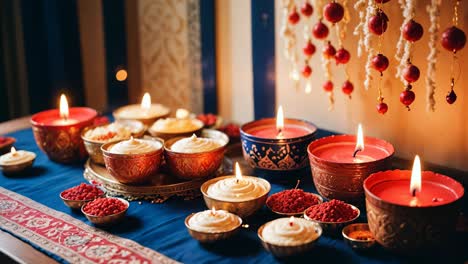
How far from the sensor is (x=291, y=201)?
1.48 metres

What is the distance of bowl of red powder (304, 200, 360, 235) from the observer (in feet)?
4.43

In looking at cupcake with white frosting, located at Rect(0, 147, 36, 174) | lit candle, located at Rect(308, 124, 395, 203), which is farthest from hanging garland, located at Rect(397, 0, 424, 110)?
cupcake with white frosting, located at Rect(0, 147, 36, 174)

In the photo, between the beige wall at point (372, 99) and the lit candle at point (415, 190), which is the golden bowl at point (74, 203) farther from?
the beige wall at point (372, 99)

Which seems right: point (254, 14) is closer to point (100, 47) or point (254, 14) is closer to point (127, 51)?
point (127, 51)

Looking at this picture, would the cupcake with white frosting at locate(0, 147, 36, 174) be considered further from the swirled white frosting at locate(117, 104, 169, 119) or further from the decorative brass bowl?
the swirled white frosting at locate(117, 104, 169, 119)

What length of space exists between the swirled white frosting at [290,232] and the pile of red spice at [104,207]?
0.42 m

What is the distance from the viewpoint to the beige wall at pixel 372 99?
1640mm

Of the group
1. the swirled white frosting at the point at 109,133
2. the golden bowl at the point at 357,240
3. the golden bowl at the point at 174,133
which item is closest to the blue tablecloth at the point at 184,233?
the golden bowl at the point at 357,240

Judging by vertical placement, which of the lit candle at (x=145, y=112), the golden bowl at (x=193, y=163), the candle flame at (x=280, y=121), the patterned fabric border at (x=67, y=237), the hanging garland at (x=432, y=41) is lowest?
the patterned fabric border at (x=67, y=237)

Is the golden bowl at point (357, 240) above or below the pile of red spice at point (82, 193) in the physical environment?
below

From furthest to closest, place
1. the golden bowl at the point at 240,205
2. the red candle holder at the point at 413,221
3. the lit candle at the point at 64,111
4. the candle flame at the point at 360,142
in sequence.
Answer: the lit candle at the point at 64,111 < the candle flame at the point at 360,142 < the golden bowl at the point at 240,205 < the red candle holder at the point at 413,221

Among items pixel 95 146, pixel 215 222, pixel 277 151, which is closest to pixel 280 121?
pixel 277 151

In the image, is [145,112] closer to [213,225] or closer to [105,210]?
[105,210]

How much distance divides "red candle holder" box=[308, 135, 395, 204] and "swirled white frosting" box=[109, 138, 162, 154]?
480 millimetres
